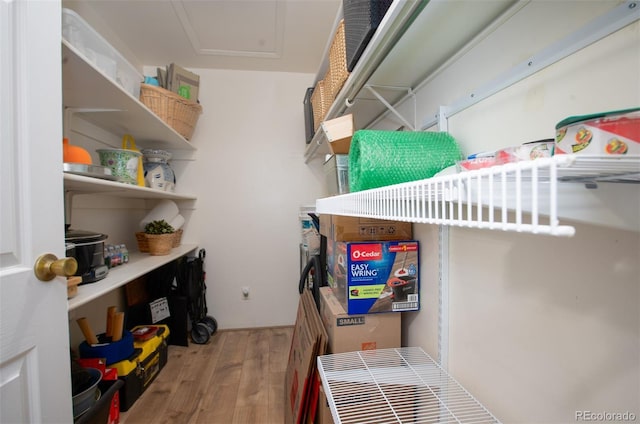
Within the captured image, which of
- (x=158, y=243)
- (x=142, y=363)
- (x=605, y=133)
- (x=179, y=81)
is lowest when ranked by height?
(x=142, y=363)

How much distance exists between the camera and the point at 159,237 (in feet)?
5.80

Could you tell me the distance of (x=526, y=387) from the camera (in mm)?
568

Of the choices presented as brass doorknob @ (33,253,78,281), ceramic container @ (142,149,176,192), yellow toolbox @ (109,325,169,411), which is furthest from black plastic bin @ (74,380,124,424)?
ceramic container @ (142,149,176,192)

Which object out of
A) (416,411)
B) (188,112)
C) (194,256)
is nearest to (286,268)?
(194,256)

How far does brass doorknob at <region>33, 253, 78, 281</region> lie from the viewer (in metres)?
0.61

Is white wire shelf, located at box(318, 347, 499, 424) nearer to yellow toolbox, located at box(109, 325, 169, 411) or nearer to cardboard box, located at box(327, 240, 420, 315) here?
cardboard box, located at box(327, 240, 420, 315)

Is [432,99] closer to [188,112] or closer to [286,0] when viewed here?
[286,0]

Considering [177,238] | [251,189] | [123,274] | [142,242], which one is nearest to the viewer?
[123,274]

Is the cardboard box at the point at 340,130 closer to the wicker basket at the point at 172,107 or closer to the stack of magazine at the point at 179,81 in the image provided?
the wicker basket at the point at 172,107

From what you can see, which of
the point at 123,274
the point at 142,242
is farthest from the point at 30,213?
the point at 142,242

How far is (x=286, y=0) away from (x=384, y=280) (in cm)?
177

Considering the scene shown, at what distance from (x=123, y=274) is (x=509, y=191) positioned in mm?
1634

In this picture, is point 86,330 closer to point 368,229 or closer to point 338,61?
point 368,229

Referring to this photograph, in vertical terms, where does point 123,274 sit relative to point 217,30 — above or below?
below
